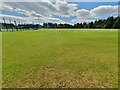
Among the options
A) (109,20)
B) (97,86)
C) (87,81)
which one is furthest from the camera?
(109,20)

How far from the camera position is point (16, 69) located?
6910 mm

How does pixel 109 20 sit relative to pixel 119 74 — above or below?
above

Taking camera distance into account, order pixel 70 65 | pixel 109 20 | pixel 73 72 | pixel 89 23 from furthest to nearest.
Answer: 1. pixel 89 23
2. pixel 109 20
3. pixel 70 65
4. pixel 73 72

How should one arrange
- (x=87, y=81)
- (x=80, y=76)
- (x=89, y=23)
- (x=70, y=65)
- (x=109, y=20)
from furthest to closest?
(x=89, y=23), (x=109, y=20), (x=70, y=65), (x=80, y=76), (x=87, y=81)

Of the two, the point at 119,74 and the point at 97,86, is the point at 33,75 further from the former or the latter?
the point at 119,74

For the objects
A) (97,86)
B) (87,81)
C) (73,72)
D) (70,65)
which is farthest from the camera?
(70,65)

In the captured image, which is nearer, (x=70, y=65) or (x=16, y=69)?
(x=16, y=69)

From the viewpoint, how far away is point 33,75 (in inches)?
243

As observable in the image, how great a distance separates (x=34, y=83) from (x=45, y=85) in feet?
1.32

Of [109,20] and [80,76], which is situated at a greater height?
[109,20]

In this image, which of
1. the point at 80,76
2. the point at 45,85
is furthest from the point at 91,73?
the point at 45,85

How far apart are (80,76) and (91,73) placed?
1.99 ft

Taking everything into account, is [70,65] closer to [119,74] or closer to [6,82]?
[119,74]

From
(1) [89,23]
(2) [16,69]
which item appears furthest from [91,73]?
(1) [89,23]
